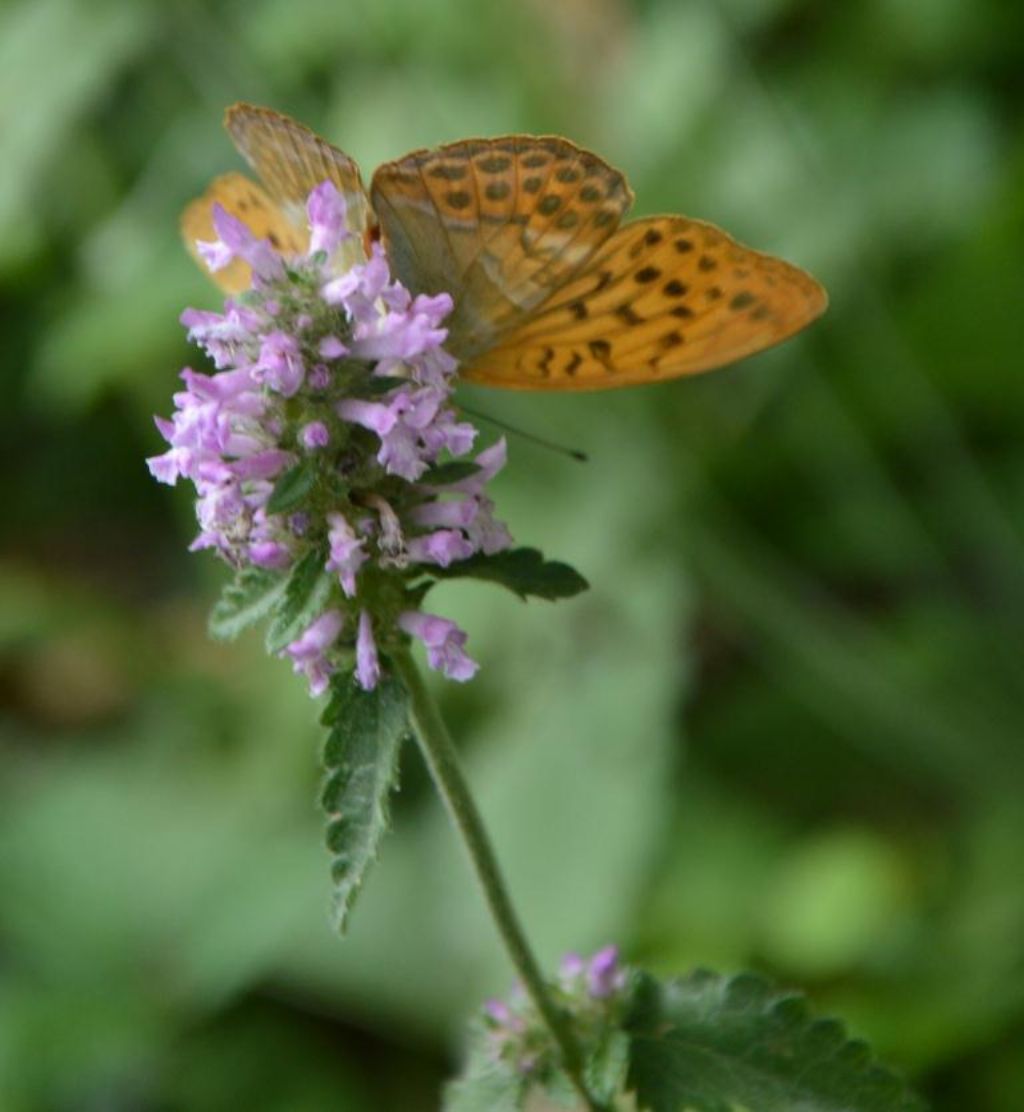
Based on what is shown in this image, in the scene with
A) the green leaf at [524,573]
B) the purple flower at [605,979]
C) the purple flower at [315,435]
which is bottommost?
the purple flower at [605,979]

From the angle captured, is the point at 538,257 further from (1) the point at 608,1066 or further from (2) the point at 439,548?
(1) the point at 608,1066

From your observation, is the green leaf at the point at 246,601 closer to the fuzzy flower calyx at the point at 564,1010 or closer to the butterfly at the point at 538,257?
the butterfly at the point at 538,257

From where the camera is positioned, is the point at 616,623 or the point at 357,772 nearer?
the point at 357,772

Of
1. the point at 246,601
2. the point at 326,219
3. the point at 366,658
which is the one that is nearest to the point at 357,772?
the point at 366,658

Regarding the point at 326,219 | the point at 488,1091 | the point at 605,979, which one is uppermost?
the point at 326,219

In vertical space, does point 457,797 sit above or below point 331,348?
below

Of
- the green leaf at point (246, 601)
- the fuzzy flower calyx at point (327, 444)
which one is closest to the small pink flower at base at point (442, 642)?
the fuzzy flower calyx at point (327, 444)
